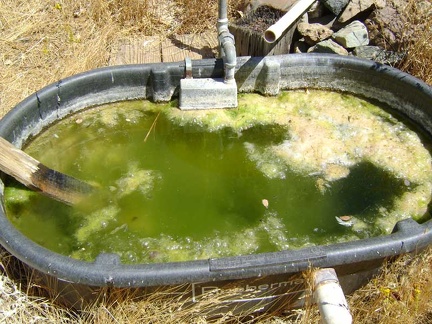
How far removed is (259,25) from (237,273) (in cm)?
216

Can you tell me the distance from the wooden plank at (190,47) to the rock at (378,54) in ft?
3.79

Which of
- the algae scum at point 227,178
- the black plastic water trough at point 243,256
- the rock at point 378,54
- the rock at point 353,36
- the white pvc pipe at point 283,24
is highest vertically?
the white pvc pipe at point 283,24

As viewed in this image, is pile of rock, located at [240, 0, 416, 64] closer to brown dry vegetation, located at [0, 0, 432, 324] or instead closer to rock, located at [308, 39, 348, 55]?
rock, located at [308, 39, 348, 55]

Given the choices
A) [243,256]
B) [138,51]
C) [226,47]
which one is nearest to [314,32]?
[226,47]

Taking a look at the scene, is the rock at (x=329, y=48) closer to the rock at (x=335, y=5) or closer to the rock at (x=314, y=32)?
the rock at (x=314, y=32)

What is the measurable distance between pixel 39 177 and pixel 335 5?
252cm

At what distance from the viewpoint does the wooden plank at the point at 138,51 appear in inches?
147

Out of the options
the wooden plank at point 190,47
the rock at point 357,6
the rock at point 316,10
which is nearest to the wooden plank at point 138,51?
the wooden plank at point 190,47

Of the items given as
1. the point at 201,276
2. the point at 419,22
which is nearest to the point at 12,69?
the point at 201,276

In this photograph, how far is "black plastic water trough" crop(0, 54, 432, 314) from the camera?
1.92m

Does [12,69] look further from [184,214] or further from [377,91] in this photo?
[377,91]

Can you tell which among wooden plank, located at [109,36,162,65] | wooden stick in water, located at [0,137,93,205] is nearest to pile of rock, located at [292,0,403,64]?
wooden plank, located at [109,36,162,65]

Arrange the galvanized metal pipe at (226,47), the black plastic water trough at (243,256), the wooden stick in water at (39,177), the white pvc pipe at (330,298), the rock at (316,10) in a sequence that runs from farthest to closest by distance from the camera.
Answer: the rock at (316,10)
the galvanized metal pipe at (226,47)
the wooden stick in water at (39,177)
the black plastic water trough at (243,256)
the white pvc pipe at (330,298)

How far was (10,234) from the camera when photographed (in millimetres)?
2020
